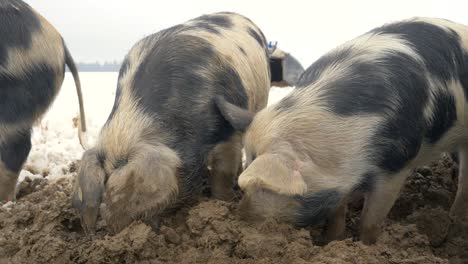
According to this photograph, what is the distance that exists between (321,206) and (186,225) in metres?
0.84

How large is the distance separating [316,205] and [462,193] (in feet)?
4.94

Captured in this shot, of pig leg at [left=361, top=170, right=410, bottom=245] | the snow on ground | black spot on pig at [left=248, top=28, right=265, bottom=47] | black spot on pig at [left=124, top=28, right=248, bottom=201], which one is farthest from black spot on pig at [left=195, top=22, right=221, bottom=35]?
pig leg at [left=361, top=170, right=410, bottom=245]

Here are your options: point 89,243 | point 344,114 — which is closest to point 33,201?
point 89,243

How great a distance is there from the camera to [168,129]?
11.8ft

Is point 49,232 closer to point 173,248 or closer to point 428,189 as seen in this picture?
point 173,248

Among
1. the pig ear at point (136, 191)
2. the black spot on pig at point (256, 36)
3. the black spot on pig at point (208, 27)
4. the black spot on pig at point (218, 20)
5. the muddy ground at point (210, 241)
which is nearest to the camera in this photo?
the muddy ground at point (210, 241)

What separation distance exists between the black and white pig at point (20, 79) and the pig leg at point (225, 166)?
158 centimetres

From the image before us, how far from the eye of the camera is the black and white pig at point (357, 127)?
3.12 meters

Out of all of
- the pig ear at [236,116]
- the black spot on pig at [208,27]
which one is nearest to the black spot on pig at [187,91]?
the pig ear at [236,116]

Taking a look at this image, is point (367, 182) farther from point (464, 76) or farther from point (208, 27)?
point (208, 27)

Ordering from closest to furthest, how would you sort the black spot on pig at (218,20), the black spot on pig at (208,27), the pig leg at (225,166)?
the pig leg at (225,166), the black spot on pig at (208,27), the black spot on pig at (218,20)

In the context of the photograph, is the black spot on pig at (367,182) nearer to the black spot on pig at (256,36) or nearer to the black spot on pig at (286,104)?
the black spot on pig at (286,104)

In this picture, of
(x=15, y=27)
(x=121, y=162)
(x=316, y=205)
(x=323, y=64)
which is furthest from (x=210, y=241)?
(x=15, y=27)

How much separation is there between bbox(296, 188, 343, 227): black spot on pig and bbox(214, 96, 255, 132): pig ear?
0.64 meters
